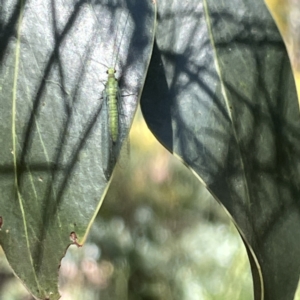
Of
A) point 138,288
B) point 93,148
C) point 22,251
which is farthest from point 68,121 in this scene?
point 138,288

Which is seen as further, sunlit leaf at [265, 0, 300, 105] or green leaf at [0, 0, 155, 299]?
sunlit leaf at [265, 0, 300, 105]

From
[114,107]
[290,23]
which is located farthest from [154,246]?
[290,23]

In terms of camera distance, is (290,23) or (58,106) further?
(290,23)

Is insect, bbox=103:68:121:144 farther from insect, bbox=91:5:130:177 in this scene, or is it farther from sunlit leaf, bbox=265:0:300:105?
sunlit leaf, bbox=265:0:300:105

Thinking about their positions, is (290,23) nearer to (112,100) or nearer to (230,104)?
(230,104)

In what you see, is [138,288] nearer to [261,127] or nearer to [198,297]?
[198,297]

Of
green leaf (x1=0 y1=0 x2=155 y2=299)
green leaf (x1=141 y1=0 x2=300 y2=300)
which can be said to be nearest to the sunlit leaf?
green leaf (x1=141 y1=0 x2=300 y2=300)

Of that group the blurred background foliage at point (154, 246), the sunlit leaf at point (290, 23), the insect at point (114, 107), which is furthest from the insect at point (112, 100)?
the sunlit leaf at point (290, 23)
